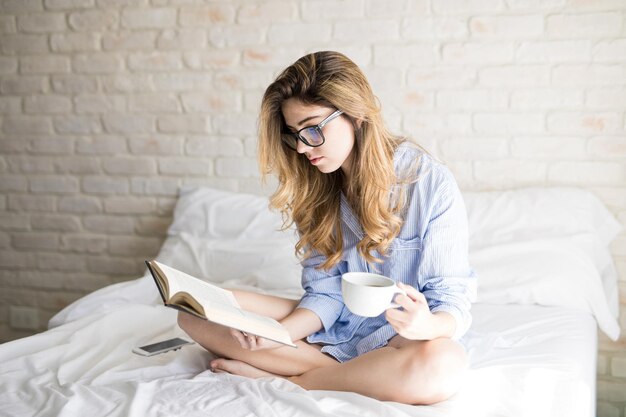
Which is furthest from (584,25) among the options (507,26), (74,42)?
(74,42)

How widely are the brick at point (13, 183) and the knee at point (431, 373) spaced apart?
7.40 ft

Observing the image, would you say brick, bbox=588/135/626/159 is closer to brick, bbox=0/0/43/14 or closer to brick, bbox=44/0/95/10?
brick, bbox=44/0/95/10

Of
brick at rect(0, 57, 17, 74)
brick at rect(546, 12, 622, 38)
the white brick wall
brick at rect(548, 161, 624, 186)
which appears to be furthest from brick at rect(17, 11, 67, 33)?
brick at rect(548, 161, 624, 186)

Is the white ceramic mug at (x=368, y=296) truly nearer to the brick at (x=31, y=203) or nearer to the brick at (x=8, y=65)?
the brick at (x=31, y=203)

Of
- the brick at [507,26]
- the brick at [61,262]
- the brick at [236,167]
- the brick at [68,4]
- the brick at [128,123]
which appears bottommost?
the brick at [61,262]

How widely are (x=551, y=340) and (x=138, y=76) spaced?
1.91 meters

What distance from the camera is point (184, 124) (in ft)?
8.86

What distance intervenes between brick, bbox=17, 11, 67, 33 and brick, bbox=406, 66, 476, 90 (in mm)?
1503

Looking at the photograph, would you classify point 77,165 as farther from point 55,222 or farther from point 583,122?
point 583,122

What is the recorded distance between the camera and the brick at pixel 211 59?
2600 millimetres

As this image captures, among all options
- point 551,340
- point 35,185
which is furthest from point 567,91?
point 35,185

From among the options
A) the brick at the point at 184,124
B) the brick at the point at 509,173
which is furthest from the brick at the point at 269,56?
the brick at the point at 509,173

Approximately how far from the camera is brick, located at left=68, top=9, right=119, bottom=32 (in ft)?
8.97

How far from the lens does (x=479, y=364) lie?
58.8 inches
